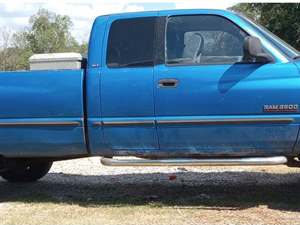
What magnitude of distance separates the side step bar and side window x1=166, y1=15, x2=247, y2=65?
3.18 feet

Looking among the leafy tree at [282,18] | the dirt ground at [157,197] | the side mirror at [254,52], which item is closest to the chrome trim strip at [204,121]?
the side mirror at [254,52]

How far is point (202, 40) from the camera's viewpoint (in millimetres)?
5699

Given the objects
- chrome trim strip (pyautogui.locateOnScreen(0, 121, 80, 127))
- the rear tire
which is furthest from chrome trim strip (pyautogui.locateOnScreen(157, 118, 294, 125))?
the rear tire

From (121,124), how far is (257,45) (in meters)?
1.56

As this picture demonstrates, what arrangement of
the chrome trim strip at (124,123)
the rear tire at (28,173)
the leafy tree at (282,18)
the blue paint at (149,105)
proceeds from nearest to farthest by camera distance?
the blue paint at (149,105) → the chrome trim strip at (124,123) → the rear tire at (28,173) → the leafy tree at (282,18)

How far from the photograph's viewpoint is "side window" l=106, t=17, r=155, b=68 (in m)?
5.76

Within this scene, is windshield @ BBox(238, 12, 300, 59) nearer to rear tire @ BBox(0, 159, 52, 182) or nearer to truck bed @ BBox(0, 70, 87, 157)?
truck bed @ BBox(0, 70, 87, 157)

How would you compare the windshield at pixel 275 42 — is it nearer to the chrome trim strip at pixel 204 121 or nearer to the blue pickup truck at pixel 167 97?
the blue pickup truck at pixel 167 97

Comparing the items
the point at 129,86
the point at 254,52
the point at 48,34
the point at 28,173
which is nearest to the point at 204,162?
the point at 129,86

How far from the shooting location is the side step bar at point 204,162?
543 cm

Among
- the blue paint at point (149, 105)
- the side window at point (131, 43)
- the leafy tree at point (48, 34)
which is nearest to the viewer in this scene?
the blue paint at point (149, 105)

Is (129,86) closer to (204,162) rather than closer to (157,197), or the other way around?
(204,162)

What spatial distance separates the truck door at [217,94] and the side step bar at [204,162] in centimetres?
11

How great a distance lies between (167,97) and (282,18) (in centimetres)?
1790
